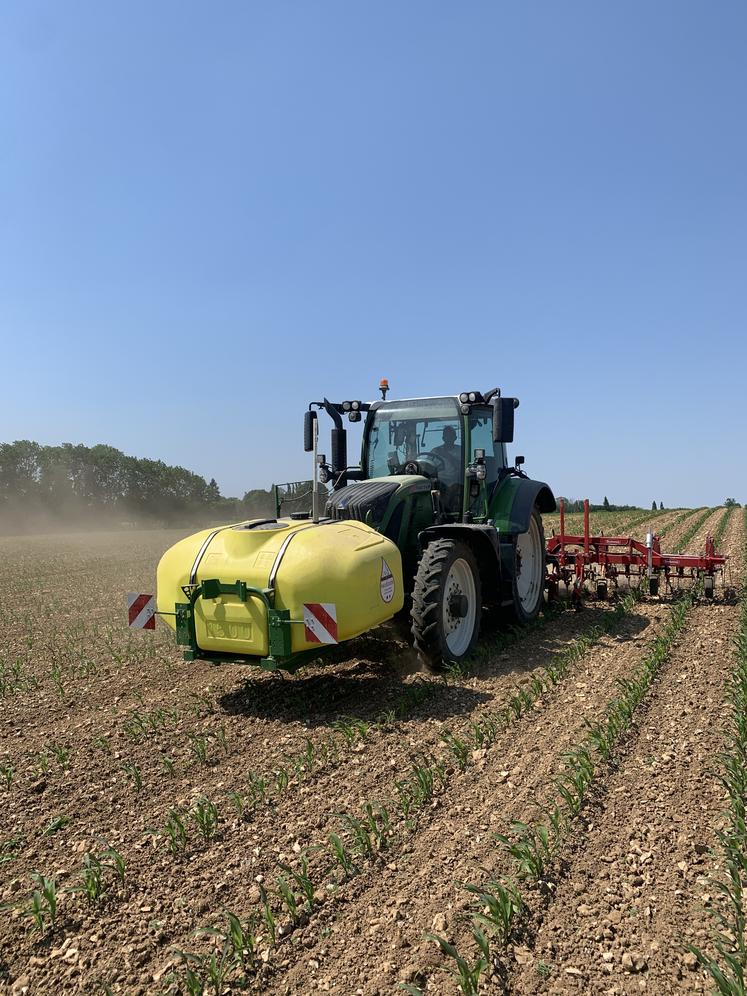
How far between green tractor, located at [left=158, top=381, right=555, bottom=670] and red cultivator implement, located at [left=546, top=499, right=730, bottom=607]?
25.4 inches

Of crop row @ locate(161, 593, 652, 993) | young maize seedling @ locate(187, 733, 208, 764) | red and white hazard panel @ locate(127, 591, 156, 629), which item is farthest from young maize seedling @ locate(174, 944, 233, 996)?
red and white hazard panel @ locate(127, 591, 156, 629)

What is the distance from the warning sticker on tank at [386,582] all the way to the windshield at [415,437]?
6.30 feet

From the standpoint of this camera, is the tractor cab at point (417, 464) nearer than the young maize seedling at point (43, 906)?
No

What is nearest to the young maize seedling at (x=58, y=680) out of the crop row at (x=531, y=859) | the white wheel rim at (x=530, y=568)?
the crop row at (x=531, y=859)

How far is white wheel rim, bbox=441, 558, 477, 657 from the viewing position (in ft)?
20.2

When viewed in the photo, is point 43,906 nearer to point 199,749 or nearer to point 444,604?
point 199,749

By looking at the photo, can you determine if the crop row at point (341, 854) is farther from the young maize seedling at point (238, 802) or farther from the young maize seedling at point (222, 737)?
the young maize seedling at point (222, 737)

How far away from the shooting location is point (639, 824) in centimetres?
341

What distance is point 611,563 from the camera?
923 cm

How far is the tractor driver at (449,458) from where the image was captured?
7062 millimetres

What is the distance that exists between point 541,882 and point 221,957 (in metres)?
1.31

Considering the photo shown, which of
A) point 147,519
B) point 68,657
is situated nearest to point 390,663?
point 68,657

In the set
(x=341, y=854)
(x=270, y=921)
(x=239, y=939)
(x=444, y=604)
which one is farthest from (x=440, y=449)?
(x=239, y=939)

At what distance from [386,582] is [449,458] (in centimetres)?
213
